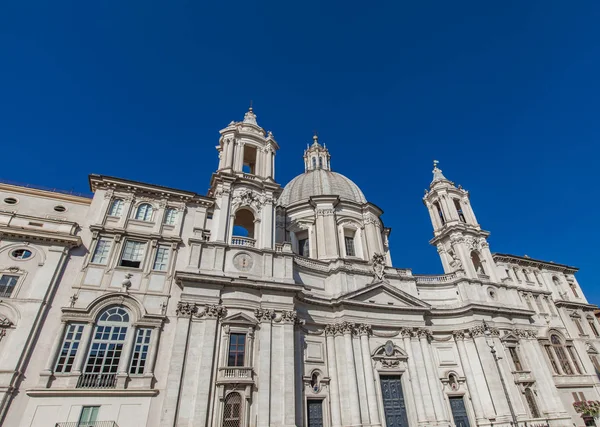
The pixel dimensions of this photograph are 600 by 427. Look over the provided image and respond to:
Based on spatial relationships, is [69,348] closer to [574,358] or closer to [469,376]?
[469,376]

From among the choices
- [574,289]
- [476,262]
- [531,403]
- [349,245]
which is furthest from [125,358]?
[574,289]

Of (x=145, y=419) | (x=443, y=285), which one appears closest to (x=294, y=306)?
(x=145, y=419)

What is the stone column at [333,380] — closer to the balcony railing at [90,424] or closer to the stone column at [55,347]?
the balcony railing at [90,424]

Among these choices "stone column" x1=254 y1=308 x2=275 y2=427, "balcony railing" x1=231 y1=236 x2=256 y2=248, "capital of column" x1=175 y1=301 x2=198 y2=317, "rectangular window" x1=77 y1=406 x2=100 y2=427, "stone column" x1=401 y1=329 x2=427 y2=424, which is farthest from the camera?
"balcony railing" x1=231 y1=236 x2=256 y2=248

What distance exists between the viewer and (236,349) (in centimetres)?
2212

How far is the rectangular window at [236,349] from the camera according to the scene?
21688mm

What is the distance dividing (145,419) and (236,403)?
4.93 m

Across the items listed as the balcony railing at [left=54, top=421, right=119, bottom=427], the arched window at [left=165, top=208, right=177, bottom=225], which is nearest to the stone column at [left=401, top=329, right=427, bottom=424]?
the balcony railing at [left=54, top=421, right=119, bottom=427]

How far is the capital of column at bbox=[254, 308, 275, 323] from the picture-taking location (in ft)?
77.3

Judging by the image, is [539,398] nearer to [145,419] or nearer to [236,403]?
[236,403]

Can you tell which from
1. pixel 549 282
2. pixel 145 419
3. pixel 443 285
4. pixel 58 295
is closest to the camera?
pixel 145 419

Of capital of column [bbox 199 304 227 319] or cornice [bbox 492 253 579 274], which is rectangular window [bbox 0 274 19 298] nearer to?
capital of column [bbox 199 304 227 319]

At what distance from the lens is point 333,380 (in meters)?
25.5

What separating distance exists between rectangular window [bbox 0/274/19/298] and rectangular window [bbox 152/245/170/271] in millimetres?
7357
